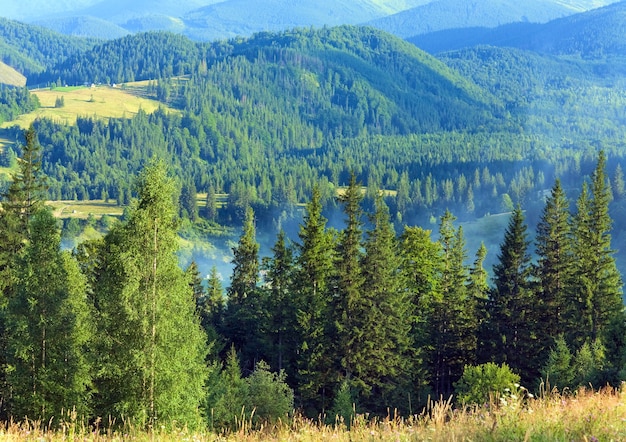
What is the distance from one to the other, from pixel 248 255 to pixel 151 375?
41527mm

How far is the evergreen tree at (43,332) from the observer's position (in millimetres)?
25250

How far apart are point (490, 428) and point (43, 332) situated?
68.5 ft

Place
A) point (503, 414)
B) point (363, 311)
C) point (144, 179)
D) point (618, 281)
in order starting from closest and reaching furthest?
point (503, 414), point (144, 179), point (363, 311), point (618, 281)

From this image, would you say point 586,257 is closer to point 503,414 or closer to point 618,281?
point 618,281

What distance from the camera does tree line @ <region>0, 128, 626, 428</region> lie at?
26156 millimetres

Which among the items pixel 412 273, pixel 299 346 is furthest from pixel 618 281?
pixel 299 346

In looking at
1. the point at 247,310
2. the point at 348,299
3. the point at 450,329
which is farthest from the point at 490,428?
the point at 247,310

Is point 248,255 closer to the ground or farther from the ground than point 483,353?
farther from the ground

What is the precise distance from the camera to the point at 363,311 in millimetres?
46906

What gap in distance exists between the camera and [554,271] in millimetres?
48719

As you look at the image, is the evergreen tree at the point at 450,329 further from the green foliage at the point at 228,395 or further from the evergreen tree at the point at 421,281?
the green foliage at the point at 228,395

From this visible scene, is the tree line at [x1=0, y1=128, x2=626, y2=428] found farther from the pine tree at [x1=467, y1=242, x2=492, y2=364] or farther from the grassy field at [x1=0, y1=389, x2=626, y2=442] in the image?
the grassy field at [x1=0, y1=389, x2=626, y2=442]

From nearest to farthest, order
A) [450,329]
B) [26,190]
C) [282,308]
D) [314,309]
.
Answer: [26,190] < [314,309] < [450,329] < [282,308]

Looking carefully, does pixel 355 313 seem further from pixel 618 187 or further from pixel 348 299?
pixel 618 187
